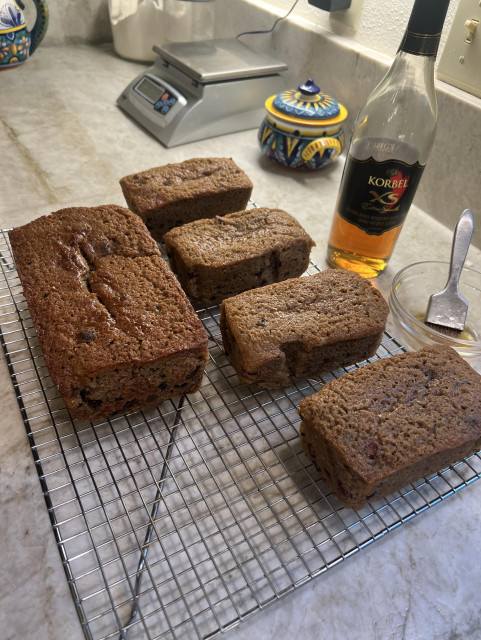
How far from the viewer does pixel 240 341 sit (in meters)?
0.84

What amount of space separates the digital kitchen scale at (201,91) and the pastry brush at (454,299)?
89 cm

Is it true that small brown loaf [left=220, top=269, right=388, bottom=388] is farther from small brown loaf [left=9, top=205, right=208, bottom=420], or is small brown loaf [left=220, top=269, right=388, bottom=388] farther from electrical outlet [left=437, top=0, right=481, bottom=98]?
electrical outlet [left=437, top=0, right=481, bottom=98]

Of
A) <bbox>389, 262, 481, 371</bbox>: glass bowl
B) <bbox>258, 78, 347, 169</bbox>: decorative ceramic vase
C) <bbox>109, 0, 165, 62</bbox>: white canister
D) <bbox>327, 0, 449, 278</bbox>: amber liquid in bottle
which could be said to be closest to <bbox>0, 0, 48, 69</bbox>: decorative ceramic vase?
<bbox>109, 0, 165, 62</bbox>: white canister

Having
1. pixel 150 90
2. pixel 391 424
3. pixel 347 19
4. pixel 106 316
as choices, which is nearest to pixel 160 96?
pixel 150 90

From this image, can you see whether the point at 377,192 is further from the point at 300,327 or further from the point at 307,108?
the point at 307,108

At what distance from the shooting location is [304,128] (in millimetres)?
1398

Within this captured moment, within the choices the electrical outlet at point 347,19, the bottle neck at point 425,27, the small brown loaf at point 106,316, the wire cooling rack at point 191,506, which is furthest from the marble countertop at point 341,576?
the electrical outlet at point 347,19

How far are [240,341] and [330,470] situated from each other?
25 centimetres

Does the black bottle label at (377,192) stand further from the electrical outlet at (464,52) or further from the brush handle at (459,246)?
the electrical outlet at (464,52)

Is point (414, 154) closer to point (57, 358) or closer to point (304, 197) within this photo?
point (304, 197)

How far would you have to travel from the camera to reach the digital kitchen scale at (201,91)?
5.07 ft

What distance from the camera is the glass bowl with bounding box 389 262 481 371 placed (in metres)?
0.96

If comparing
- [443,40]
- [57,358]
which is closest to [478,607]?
[57,358]

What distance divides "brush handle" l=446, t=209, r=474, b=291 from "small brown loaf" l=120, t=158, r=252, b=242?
0.47 m
